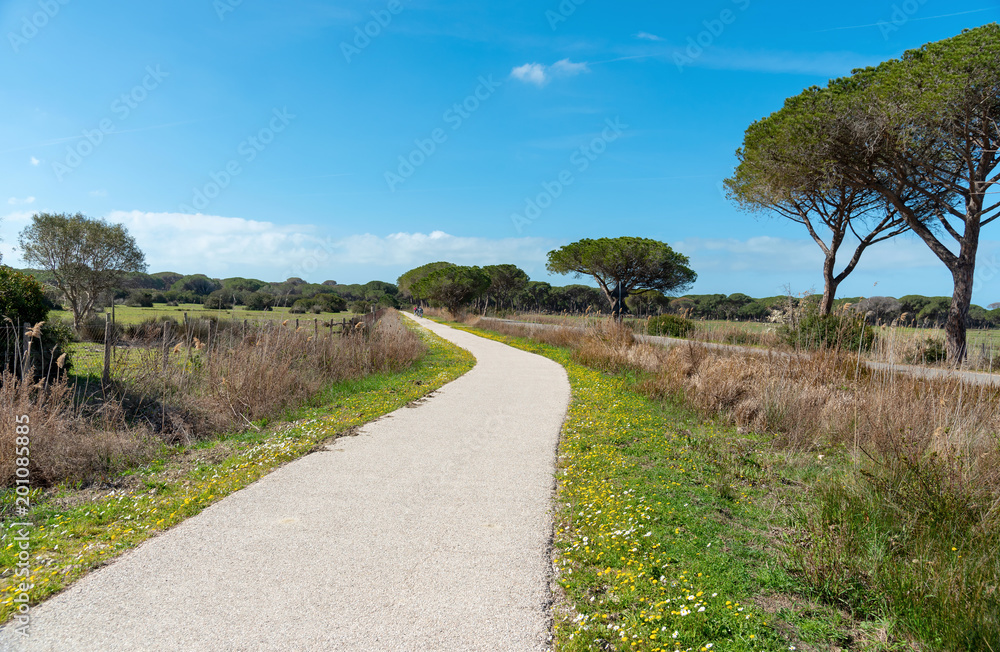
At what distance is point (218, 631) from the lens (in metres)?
2.87

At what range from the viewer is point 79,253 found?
2923 cm

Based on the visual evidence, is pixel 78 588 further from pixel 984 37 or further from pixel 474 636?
pixel 984 37

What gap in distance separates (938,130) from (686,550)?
16.9m

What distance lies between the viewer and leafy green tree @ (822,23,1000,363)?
13344 mm

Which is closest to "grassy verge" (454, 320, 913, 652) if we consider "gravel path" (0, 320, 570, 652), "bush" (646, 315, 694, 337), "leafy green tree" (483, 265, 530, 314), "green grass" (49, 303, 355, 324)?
"gravel path" (0, 320, 570, 652)

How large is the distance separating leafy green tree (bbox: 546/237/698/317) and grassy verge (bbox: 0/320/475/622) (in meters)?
34.7

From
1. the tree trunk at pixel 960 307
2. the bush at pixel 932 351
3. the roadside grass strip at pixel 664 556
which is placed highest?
the tree trunk at pixel 960 307

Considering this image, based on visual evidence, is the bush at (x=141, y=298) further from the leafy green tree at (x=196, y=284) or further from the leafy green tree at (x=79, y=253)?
the leafy green tree at (x=196, y=284)

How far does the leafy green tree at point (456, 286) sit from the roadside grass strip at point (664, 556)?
2126 inches

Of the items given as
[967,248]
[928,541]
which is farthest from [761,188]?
[928,541]

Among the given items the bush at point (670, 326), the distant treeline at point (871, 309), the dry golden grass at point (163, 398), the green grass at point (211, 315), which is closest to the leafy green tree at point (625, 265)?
the distant treeline at point (871, 309)

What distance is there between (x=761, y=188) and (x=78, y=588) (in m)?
24.0

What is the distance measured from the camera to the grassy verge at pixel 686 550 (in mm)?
2916

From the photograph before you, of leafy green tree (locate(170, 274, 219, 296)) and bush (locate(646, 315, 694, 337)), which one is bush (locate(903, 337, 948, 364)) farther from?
leafy green tree (locate(170, 274, 219, 296))
